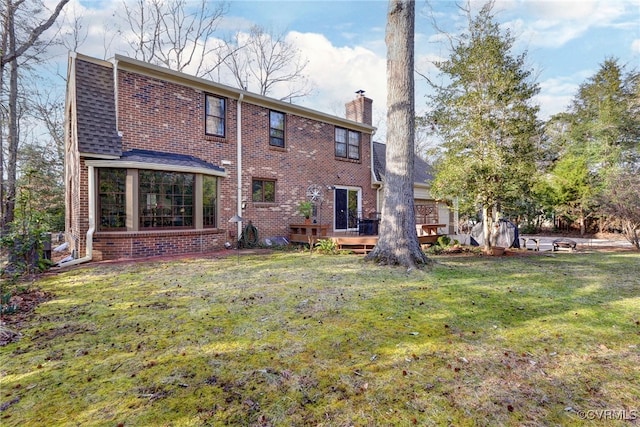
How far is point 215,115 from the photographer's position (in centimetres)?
1062

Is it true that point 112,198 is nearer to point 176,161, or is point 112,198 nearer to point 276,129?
point 176,161

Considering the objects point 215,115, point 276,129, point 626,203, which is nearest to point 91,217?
point 215,115

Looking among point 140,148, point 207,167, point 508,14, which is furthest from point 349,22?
point 140,148

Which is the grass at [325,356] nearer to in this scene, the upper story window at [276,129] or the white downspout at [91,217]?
the white downspout at [91,217]

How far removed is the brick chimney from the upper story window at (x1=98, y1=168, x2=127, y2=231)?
10303 mm

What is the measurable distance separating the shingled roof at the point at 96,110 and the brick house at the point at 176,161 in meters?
0.02

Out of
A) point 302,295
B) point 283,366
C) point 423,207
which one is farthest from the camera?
point 423,207

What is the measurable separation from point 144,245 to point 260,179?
4433 millimetres

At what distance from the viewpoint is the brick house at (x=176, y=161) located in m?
8.30

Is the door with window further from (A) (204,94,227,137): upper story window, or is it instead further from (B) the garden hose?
(A) (204,94,227,137): upper story window

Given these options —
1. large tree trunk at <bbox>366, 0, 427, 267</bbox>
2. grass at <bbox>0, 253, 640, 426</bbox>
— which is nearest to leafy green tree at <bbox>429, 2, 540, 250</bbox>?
large tree trunk at <bbox>366, 0, 427, 267</bbox>

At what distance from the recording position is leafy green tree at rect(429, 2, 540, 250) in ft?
29.4

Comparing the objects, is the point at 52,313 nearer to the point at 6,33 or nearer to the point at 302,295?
the point at 302,295

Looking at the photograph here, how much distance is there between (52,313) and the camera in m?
3.94
